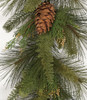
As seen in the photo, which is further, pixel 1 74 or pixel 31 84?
pixel 1 74

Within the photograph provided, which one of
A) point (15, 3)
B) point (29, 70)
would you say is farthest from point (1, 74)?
point (15, 3)

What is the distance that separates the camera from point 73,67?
41cm

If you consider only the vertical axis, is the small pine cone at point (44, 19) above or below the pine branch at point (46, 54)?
above

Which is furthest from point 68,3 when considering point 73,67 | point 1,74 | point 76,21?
point 1,74

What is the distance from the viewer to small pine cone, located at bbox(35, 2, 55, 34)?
372mm

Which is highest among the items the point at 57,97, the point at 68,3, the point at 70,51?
the point at 68,3

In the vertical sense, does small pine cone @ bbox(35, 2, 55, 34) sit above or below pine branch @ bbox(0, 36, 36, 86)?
above

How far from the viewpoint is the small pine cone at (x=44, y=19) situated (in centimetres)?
37

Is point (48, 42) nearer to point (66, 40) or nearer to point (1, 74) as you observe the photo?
point (66, 40)

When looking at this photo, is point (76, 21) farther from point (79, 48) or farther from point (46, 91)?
point (46, 91)

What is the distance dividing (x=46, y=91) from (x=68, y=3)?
27 centimetres

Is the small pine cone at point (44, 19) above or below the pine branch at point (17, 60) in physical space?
above

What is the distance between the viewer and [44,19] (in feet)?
1.22

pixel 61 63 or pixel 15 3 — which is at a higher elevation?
pixel 15 3
